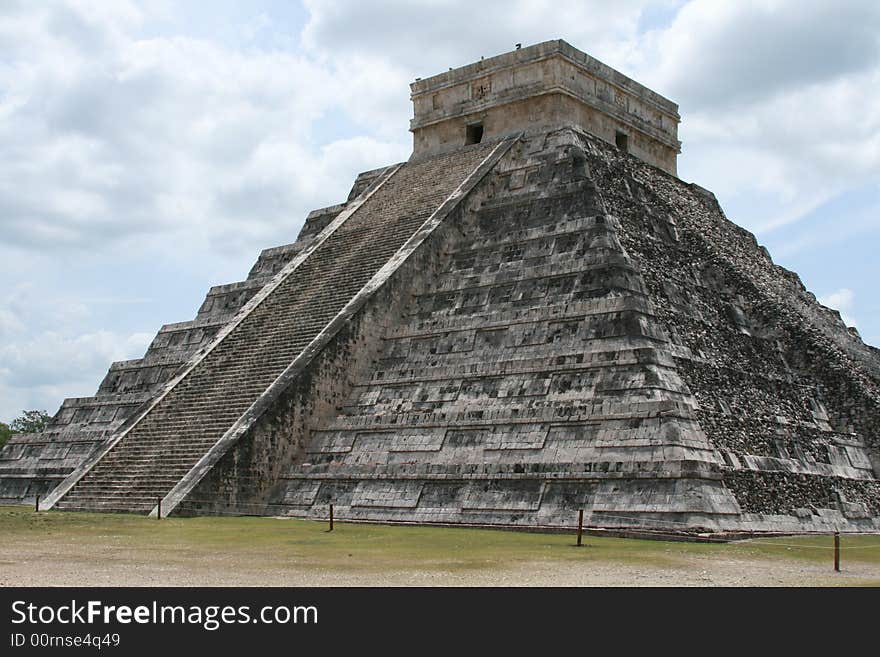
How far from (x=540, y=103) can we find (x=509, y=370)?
8.63 m

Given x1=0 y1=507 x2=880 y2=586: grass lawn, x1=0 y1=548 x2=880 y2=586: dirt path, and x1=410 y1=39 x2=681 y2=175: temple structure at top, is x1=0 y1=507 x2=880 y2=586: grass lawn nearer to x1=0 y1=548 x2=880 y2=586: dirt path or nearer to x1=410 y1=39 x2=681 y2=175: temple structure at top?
x1=0 y1=548 x2=880 y2=586: dirt path

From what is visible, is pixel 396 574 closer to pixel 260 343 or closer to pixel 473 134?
pixel 260 343

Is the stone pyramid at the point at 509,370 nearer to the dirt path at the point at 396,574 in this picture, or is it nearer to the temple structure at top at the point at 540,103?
the temple structure at top at the point at 540,103

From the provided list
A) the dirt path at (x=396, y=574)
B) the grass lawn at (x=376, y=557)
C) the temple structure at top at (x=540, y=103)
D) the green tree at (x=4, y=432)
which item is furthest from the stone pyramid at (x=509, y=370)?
the green tree at (x=4, y=432)

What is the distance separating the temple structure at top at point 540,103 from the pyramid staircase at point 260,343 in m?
0.94

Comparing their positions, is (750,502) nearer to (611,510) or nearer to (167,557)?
(611,510)

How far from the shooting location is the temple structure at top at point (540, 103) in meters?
23.6

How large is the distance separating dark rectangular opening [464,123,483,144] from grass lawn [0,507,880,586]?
12.2 metres

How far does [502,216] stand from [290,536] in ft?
30.7

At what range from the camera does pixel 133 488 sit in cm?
1762

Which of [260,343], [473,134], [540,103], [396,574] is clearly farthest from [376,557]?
[473,134]

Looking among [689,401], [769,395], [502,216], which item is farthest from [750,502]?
[502,216]

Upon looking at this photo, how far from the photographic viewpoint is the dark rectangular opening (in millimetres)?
25109

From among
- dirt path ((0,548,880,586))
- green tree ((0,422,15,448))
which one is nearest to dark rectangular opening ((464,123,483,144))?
dirt path ((0,548,880,586))
